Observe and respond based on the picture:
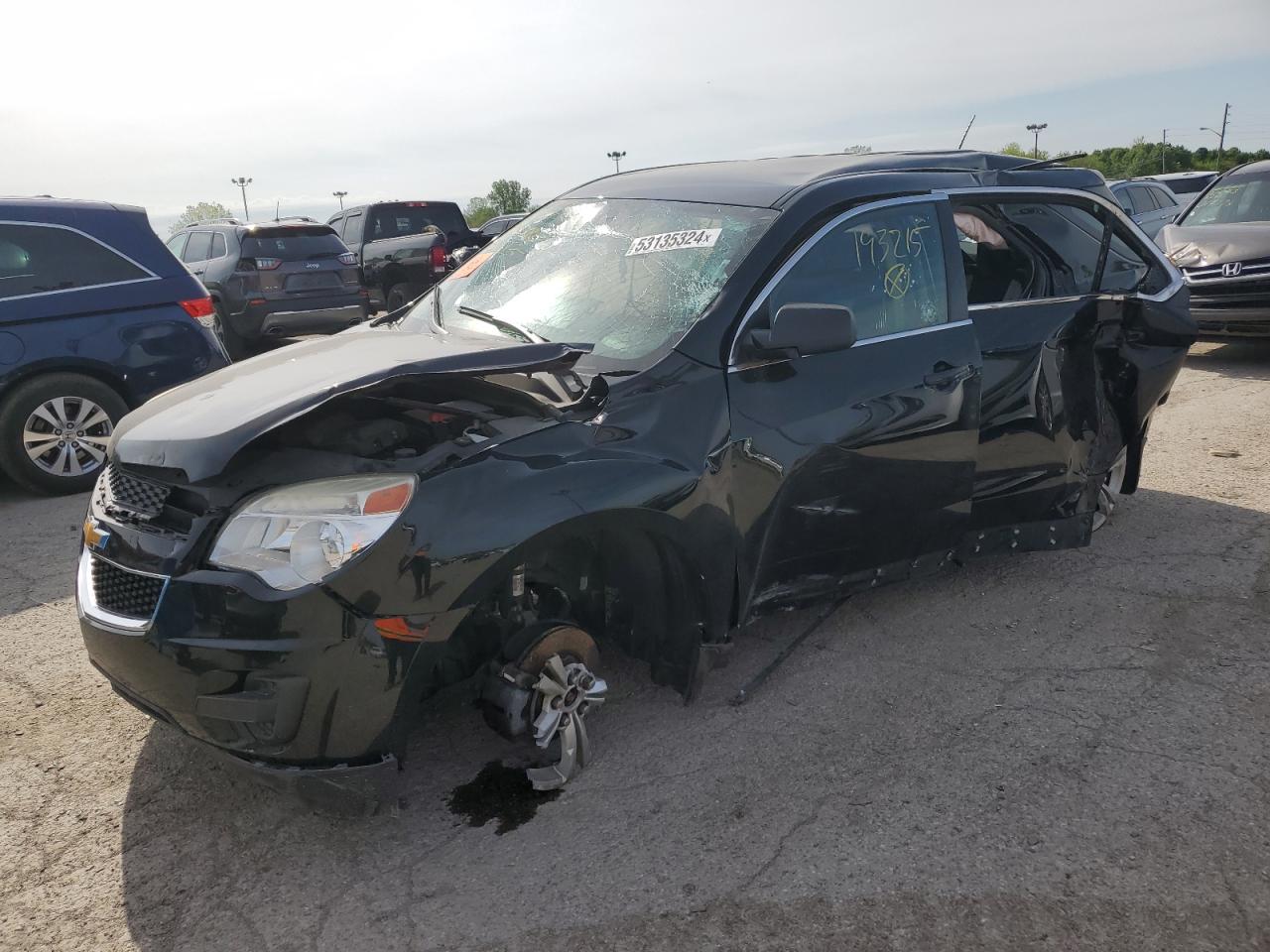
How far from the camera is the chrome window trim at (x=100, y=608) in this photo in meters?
2.67

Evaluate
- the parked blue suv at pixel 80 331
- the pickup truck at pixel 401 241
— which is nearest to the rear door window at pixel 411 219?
the pickup truck at pixel 401 241

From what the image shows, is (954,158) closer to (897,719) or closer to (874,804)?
(897,719)

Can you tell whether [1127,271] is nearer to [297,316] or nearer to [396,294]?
[297,316]

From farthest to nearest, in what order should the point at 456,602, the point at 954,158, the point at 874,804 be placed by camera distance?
the point at 954,158
the point at 874,804
the point at 456,602

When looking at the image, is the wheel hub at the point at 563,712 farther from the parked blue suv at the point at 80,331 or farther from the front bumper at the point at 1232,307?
the front bumper at the point at 1232,307

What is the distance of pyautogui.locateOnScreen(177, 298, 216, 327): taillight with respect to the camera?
6.66m

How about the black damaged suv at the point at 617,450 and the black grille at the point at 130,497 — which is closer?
the black damaged suv at the point at 617,450

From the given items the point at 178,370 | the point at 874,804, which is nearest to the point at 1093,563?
the point at 874,804

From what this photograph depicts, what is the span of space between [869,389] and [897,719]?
45.7 inches

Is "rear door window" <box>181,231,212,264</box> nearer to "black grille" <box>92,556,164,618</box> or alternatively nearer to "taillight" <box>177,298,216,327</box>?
"taillight" <box>177,298,216,327</box>

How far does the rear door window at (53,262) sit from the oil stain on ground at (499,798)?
4.84 metres

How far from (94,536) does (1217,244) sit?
10.2 m

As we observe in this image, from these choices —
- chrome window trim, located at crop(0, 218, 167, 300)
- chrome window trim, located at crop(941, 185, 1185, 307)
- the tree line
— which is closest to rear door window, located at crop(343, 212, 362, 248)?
chrome window trim, located at crop(0, 218, 167, 300)

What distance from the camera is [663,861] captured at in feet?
9.07
